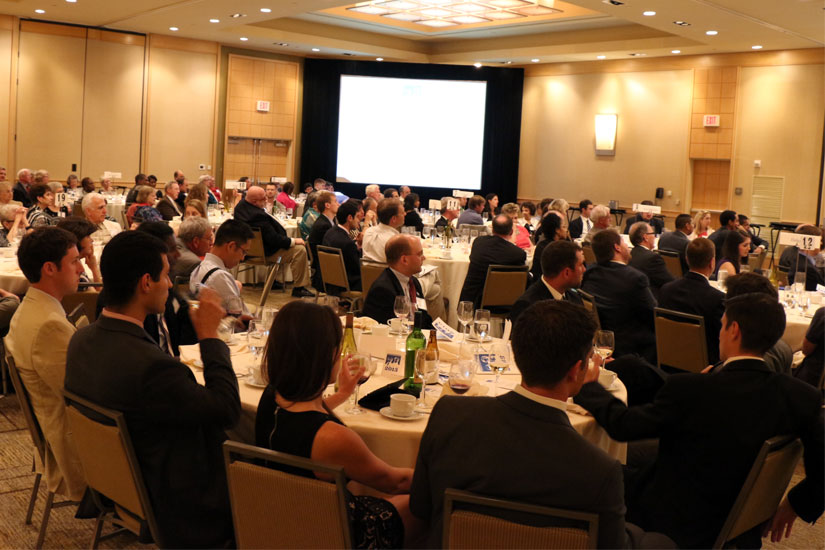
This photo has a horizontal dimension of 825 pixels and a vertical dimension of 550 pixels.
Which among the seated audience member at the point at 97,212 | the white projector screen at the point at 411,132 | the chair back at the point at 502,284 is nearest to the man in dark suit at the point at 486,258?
the chair back at the point at 502,284

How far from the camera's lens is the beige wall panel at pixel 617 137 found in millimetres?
16531

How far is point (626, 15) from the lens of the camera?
1244 centimetres

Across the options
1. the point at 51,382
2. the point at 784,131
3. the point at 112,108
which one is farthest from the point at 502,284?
the point at 112,108

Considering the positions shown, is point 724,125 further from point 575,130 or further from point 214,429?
point 214,429

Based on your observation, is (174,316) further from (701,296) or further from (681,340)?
(701,296)

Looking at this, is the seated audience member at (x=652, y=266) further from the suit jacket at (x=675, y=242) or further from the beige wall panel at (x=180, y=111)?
the beige wall panel at (x=180, y=111)

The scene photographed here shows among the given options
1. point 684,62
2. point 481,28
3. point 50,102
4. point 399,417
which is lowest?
point 399,417

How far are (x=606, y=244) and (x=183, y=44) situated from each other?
1422 centimetres

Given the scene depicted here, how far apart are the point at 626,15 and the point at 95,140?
35.2 ft

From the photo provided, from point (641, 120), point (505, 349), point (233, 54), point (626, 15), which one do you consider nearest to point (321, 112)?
point (233, 54)

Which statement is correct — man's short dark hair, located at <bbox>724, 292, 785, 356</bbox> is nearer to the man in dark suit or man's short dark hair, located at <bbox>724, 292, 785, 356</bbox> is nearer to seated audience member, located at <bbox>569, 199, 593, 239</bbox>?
the man in dark suit

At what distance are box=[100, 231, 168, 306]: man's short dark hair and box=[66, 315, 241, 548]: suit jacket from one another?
0.34 feet

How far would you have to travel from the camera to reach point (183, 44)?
57.9 feet

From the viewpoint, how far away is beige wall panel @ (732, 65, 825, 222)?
14.8m
